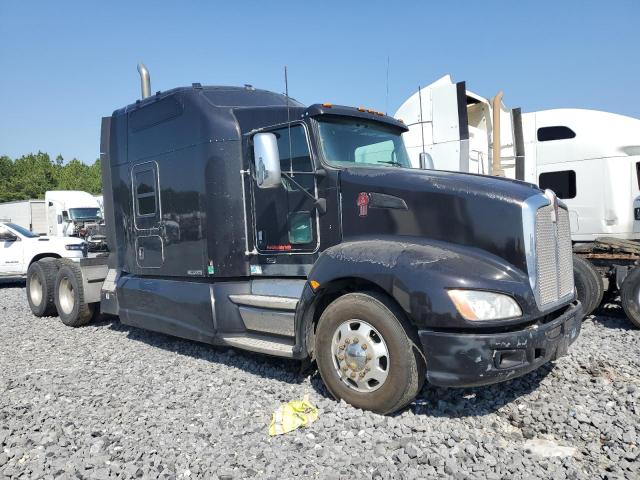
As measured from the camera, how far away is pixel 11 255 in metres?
13.1

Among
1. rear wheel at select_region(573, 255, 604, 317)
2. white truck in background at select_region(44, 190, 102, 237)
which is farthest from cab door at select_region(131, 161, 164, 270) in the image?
white truck in background at select_region(44, 190, 102, 237)

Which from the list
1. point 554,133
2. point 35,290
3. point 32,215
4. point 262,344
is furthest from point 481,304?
point 32,215

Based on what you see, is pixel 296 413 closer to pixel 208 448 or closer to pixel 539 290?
pixel 208 448

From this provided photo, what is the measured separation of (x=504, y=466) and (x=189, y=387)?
111 inches

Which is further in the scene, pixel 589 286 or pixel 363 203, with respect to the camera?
pixel 589 286

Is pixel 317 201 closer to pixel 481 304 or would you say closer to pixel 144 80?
pixel 481 304

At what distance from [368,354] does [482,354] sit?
2.78 feet

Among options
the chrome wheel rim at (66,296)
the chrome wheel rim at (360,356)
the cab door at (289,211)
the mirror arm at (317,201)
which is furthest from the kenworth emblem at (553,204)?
the chrome wheel rim at (66,296)

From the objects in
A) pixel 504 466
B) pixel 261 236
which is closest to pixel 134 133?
pixel 261 236

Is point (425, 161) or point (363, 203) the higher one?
point (425, 161)

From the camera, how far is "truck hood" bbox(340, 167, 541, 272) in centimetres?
377

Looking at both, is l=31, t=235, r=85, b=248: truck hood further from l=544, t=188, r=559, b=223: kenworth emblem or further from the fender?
l=544, t=188, r=559, b=223: kenworth emblem

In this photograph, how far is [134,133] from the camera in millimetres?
6352

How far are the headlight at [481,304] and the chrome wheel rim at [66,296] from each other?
6583mm
